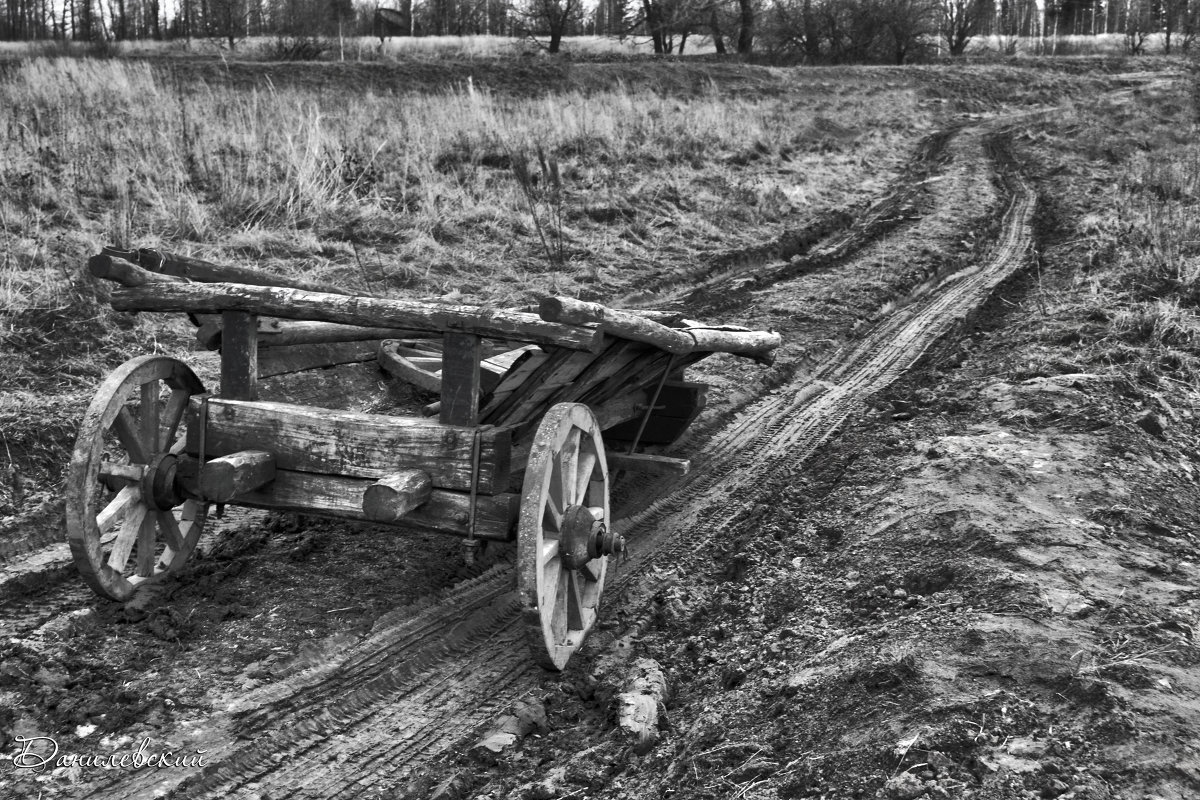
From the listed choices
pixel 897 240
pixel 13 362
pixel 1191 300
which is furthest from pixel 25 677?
pixel 897 240

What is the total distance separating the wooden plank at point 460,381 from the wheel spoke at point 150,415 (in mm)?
1144

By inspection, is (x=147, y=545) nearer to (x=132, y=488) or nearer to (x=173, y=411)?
(x=132, y=488)

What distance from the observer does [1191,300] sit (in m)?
6.95

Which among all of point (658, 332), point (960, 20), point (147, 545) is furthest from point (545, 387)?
point (960, 20)

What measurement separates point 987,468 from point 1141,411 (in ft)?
4.07

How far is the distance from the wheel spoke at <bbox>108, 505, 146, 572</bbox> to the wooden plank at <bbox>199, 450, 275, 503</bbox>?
39 cm

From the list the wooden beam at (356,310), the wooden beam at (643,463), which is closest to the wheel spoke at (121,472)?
the wooden beam at (356,310)

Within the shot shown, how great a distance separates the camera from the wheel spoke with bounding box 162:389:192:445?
3939 mm

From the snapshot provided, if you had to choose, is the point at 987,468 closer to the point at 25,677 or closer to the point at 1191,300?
the point at 1191,300

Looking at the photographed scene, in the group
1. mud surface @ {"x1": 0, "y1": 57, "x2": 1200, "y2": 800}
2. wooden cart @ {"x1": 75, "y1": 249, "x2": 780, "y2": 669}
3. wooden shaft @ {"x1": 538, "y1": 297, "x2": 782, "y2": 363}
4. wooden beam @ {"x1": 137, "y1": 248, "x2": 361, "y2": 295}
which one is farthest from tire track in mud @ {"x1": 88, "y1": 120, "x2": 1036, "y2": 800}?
wooden beam @ {"x1": 137, "y1": 248, "x2": 361, "y2": 295}

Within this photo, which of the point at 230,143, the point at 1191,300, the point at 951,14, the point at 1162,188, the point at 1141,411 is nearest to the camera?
the point at 1141,411

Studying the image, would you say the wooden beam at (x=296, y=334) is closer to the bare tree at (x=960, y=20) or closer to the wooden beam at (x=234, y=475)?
the wooden beam at (x=234, y=475)

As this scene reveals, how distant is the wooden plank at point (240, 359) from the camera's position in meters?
3.70

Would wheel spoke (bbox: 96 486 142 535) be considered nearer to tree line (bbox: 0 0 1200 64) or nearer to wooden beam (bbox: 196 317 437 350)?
wooden beam (bbox: 196 317 437 350)
